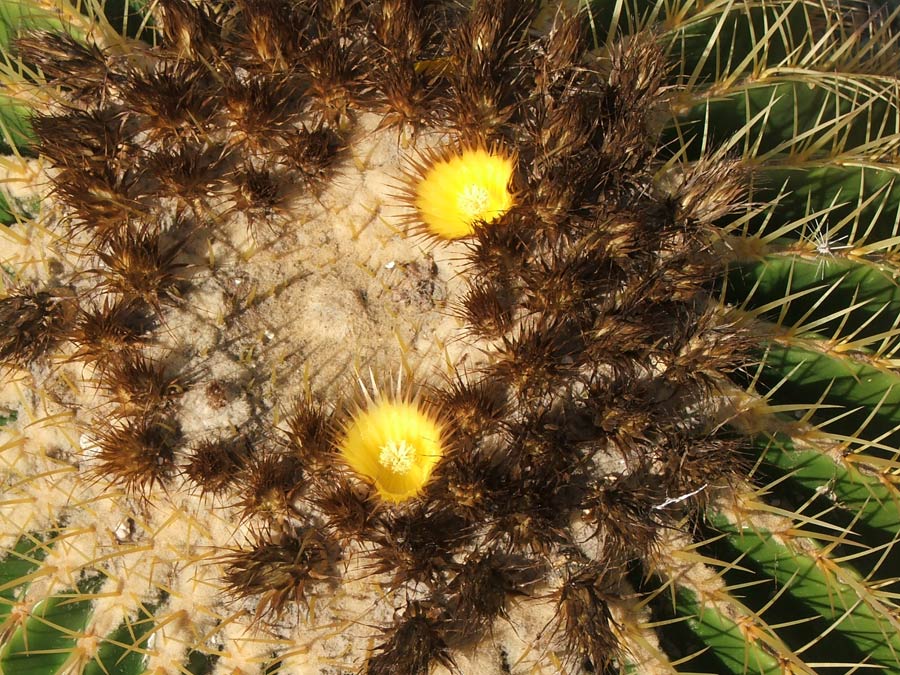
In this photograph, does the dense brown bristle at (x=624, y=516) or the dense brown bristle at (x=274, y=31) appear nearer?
the dense brown bristle at (x=624, y=516)

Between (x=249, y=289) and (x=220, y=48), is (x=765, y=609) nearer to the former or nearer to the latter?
(x=249, y=289)

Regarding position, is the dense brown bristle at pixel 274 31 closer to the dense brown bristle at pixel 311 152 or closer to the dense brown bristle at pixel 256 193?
the dense brown bristle at pixel 311 152

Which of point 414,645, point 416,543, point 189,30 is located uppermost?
point 189,30

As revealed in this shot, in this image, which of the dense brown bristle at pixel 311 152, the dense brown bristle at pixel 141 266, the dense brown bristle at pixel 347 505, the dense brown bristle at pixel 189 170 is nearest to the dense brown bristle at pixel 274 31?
the dense brown bristle at pixel 311 152

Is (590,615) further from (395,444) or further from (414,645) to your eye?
(395,444)

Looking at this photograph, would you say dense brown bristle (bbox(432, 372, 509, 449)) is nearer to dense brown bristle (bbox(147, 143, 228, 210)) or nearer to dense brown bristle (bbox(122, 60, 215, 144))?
dense brown bristle (bbox(147, 143, 228, 210))

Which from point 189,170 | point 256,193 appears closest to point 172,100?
point 189,170

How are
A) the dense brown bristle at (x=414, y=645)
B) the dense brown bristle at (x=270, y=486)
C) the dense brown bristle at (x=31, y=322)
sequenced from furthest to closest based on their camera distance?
the dense brown bristle at (x=31, y=322) → the dense brown bristle at (x=270, y=486) → the dense brown bristle at (x=414, y=645)
